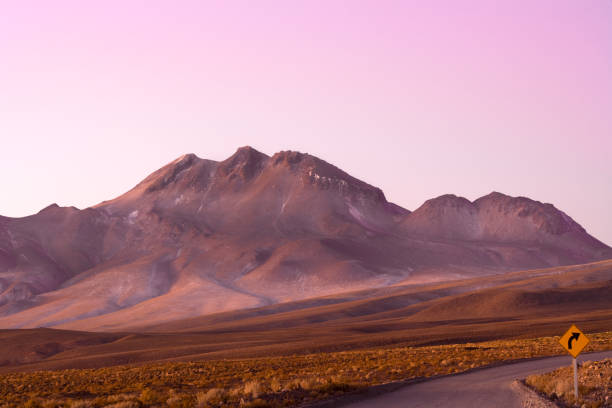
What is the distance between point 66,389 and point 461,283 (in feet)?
522

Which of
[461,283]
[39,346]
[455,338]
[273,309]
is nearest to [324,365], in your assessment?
[455,338]

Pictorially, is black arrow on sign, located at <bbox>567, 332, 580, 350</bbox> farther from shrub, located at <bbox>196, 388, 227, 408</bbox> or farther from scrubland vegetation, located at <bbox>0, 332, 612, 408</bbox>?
shrub, located at <bbox>196, 388, 227, 408</bbox>

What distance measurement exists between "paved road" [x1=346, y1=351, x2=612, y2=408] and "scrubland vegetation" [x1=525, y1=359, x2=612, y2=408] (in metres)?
1.02

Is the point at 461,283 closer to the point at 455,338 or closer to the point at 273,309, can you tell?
the point at 273,309

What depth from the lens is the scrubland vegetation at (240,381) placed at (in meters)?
24.2

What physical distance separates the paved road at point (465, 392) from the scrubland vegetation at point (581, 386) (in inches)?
40.1

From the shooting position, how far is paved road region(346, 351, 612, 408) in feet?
72.1

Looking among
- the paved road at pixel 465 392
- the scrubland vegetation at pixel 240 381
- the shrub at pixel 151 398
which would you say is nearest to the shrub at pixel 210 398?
the scrubland vegetation at pixel 240 381

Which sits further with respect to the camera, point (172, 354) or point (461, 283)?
point (461, 283)

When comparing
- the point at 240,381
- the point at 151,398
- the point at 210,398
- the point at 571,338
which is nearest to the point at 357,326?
the point at 240,381

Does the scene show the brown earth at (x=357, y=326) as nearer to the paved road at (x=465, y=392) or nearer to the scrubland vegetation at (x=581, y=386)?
the paved road at (x=465, y=392)

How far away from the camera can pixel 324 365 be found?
4141 cm

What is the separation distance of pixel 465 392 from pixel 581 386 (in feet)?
12.1

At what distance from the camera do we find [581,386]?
22875 millimetres
